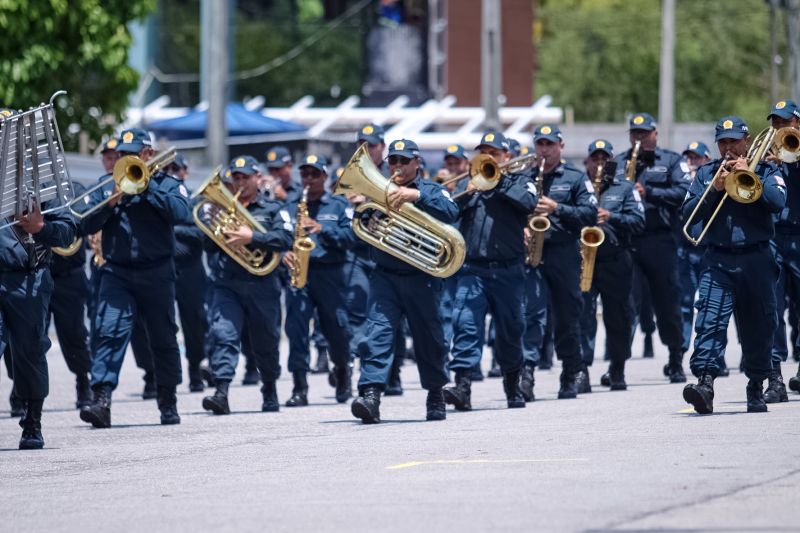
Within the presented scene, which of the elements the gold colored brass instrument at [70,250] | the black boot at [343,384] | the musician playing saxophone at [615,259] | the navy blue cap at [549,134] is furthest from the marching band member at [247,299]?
the musician playing saxophone at [615,259]

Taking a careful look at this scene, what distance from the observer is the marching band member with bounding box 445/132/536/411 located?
13992 mm

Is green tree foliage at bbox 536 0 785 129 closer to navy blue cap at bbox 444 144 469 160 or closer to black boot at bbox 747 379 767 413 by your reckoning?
navy blue cap at bbox 444 144 469 160

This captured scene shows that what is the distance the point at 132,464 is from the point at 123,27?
1572cm

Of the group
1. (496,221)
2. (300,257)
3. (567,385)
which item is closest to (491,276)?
(496,221)

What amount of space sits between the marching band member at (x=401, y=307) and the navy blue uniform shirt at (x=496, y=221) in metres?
0.74

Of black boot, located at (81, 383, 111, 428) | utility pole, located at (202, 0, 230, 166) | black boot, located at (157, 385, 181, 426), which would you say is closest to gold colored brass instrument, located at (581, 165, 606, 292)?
black boot, located at (157, 385, 181, 426)

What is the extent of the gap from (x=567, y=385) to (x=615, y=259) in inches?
48.6

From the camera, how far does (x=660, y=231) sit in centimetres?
1666

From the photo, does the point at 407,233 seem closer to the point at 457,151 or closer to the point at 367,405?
the point at 367,405

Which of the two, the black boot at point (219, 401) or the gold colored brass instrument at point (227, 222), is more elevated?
the gold colored brass instrument at point (227, 222)

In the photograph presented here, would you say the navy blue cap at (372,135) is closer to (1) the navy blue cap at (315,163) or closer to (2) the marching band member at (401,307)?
(1) the navy blue cap at (315,163)

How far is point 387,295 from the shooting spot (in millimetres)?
13320

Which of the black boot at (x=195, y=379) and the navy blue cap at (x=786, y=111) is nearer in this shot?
the navy blue cap at (x=786, y=111)

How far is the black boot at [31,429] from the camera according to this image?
12641 millimetres
